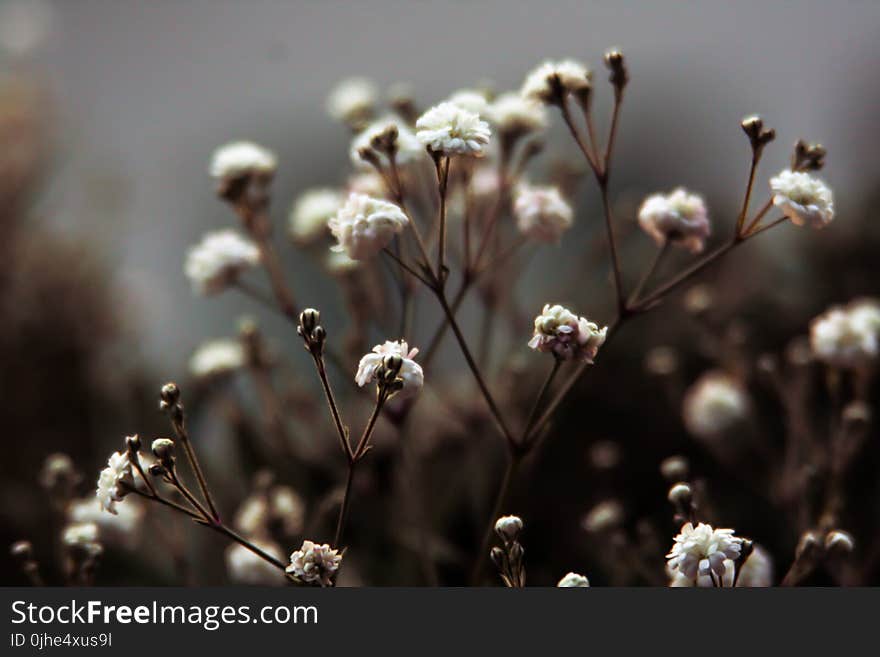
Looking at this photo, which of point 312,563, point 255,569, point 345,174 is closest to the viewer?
point 312,563

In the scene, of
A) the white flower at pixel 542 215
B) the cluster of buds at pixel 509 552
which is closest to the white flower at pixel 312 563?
the cluster of buds at pixel 509 552

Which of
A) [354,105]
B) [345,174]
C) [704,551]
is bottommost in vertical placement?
[704,551]

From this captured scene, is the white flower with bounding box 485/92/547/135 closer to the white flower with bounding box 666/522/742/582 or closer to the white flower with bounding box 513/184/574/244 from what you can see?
the white flower with bounding box 513/184/574/244

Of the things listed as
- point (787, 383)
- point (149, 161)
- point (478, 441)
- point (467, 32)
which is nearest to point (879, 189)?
point (787, 383)

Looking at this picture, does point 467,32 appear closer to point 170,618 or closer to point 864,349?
point 864,349

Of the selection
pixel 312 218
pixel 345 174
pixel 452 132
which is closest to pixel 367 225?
pixel 452 132

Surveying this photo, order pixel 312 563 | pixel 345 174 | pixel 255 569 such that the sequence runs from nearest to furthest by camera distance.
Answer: pixel 312 563
pixel 255 569
pixel 345 174

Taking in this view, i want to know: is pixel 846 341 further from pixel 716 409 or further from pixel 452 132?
pixel 452 132
